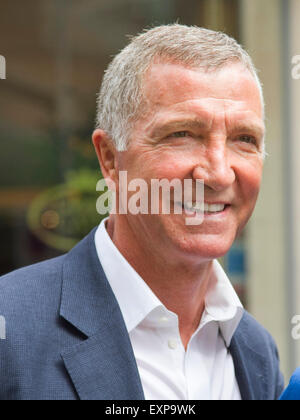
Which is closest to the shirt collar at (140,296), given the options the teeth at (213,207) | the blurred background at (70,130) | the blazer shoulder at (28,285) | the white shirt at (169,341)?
the white shirt at (169,341)

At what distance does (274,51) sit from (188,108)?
259 cm

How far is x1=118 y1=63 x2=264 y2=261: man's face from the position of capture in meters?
1.18

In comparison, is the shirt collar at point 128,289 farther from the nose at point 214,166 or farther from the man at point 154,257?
the nose at point 214,166

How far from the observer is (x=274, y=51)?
355 cm

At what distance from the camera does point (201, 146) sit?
1.19 metres

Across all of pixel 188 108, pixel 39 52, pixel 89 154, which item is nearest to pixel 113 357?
pixel 188 108

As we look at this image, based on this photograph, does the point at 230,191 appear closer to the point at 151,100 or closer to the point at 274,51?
the point at 151,100

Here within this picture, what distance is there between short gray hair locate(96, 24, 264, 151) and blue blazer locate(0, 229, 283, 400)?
1.05 ft

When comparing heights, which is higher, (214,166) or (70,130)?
(70,130)

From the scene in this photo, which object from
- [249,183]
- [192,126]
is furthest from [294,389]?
[192,126]

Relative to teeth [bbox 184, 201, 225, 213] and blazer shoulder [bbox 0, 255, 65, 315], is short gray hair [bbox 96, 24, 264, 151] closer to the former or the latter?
teeth [bbox 184, 201, 225, 213]

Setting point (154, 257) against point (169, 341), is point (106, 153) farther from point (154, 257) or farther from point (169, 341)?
point (169, 341)

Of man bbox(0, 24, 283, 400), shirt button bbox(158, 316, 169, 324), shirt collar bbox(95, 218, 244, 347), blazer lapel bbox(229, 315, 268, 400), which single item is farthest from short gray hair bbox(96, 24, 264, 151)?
blazer lapel bbox(229, 315, 268, 400)

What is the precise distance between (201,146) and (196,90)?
4.5 inches
